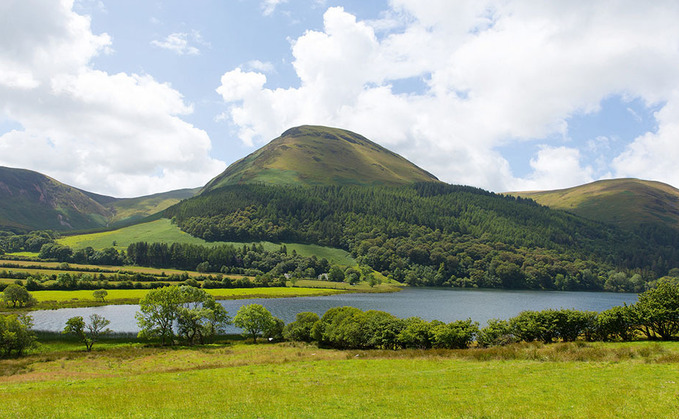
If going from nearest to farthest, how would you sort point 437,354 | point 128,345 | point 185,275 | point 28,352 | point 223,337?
point 437,354 < point 28,352 < point 128,345 < point 223,337 < point 185,275

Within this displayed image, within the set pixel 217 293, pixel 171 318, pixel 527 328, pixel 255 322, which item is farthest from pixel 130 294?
pixel 527 328

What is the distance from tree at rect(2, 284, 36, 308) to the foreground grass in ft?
Result: 255

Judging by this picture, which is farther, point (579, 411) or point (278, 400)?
point (278, 400)

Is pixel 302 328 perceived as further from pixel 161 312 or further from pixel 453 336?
pixel 453 336

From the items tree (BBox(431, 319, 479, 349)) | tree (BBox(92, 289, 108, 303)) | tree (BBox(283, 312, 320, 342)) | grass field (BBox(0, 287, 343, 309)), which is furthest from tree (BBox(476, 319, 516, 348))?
tree (BBox(92, 289, 108, 303))

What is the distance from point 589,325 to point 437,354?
913 inches

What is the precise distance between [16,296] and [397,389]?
127 m

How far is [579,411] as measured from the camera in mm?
19234

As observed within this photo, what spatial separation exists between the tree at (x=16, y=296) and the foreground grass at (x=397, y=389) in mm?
77791

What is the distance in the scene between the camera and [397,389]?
89.8ft

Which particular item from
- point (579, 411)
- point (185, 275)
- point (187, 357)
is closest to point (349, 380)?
point (579, 411)

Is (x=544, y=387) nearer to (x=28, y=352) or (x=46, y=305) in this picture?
(x=28, y=352)

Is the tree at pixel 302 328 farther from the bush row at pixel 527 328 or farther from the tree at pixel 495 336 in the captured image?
the tree at pixel 495 336

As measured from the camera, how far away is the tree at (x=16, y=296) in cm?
10831
